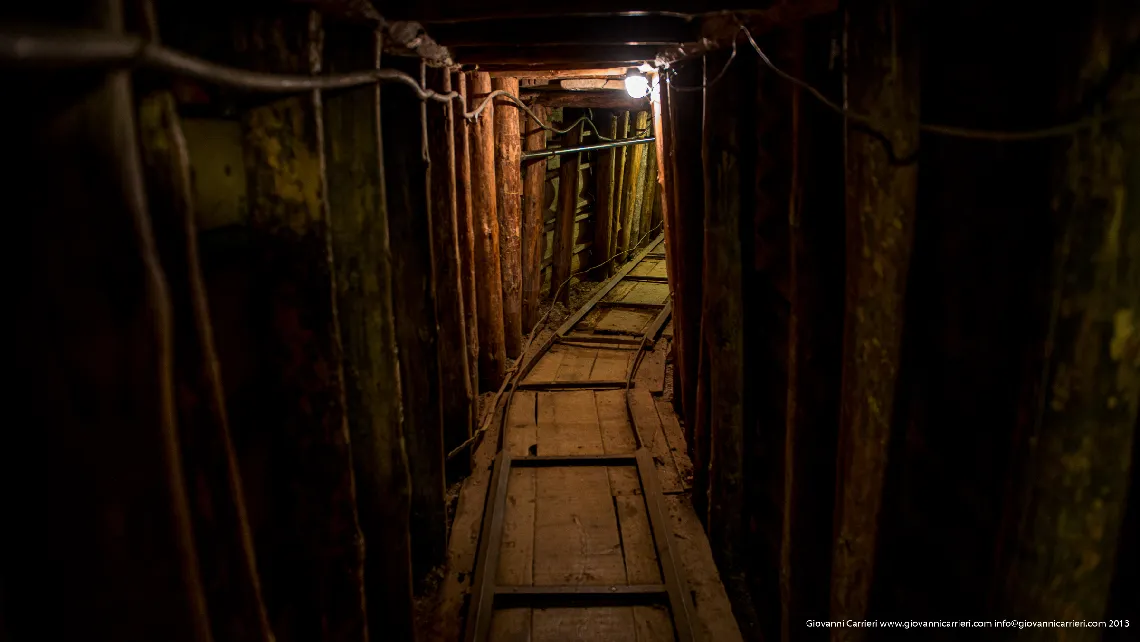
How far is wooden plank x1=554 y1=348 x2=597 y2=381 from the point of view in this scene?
6.66 m

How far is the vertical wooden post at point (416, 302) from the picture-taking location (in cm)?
308

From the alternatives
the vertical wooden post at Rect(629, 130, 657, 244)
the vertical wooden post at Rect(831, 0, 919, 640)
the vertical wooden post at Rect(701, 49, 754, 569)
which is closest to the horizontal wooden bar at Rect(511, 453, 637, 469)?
the vertical wooden post at Rect(701, 49, 754, 569)

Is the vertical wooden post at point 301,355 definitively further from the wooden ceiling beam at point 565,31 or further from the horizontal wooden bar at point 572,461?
the horizontal wooden bar at point 572,461

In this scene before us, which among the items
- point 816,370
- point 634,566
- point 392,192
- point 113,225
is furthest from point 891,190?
point 634,566

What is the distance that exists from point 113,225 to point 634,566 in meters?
3.43

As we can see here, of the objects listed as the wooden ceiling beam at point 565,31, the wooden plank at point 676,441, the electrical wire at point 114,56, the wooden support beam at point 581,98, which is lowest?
the wooden plank at point 676,441

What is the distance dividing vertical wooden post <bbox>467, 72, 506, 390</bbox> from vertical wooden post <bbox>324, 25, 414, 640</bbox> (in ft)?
9.57

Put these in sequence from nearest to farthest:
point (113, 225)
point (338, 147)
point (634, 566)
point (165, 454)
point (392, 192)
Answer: point (113, 225), point (165, 454), point (338, 147), point (392, 192), point (634, 566)

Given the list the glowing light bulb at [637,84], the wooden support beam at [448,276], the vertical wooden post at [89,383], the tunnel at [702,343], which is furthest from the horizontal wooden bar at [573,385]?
the vertical wooden post at [89,383]

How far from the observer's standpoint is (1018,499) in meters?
1.45

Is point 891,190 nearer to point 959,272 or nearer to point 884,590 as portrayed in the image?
point 959,272

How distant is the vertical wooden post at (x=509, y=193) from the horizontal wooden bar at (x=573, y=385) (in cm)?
79

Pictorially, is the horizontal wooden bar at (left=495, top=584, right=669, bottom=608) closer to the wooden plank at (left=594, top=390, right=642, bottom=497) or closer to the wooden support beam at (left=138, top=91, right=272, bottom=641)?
the wooden plank at (left=594, top=390, right=642, bottom=497)

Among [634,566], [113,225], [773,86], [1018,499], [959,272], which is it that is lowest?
[634,566]
